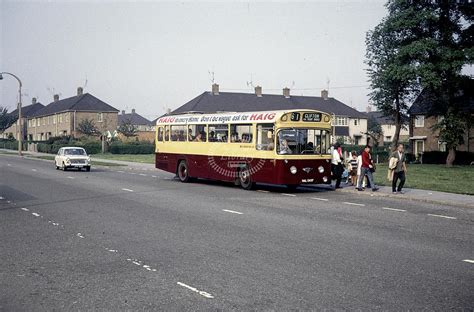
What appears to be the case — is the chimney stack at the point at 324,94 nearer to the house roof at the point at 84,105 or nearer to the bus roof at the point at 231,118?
the house roof at the point at 84,105

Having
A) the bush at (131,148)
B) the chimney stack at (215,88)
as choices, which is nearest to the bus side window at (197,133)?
the bush at (131,148)

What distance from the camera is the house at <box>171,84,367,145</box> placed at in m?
81.4

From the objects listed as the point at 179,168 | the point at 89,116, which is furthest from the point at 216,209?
the point at 89,116

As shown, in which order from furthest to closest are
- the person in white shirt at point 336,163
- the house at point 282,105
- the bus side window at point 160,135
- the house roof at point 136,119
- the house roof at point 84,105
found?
the house roof at point 136,119
the house roof at point 84,105
the house at point 282,105
the bus side window at point 160,135
the person in white shirt at point 336,163

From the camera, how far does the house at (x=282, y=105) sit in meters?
81.4

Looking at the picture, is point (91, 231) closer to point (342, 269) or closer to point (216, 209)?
point (216, 209)

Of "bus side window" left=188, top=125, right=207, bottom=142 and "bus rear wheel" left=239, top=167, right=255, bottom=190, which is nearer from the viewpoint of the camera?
"bus rear wheel" left=239, top=167, right=255, bottom=190

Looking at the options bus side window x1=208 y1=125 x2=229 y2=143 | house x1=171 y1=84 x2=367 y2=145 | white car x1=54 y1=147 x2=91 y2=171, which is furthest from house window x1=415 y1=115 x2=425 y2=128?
bus side window x1=208 y1=125 x2=229 y2=143

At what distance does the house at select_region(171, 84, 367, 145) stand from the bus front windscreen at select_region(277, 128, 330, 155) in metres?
59.1

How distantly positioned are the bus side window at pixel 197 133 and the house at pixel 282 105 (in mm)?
54803

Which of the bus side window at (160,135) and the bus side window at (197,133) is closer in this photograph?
the bus side window at (197,133)

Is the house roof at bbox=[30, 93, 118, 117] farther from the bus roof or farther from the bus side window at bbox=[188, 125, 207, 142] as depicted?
the bus side window at bbox=[188, 125, 207, 142]

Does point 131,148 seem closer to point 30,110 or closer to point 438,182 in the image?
point 438,182

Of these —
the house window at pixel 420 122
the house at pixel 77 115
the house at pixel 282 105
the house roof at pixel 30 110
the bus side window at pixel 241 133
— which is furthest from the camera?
the house roof at pixel 30 110
